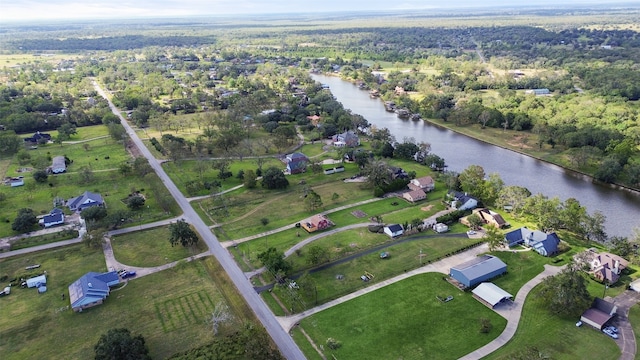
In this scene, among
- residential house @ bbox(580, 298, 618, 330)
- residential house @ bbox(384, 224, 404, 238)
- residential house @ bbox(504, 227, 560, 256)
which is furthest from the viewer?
residential house @ bbox(384, 224, 404, 238)

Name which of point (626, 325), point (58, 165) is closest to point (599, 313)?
point (626, 325)

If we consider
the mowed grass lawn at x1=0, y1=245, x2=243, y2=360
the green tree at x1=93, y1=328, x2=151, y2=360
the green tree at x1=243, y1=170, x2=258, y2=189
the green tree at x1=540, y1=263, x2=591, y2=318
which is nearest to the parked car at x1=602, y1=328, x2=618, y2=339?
the green tree at x1=540, y1=263, x2=591, y2=318

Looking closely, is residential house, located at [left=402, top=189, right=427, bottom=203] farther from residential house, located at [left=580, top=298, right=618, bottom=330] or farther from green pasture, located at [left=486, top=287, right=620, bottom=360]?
residential house, located at [left=580, top=298, right=618, bottom=330]

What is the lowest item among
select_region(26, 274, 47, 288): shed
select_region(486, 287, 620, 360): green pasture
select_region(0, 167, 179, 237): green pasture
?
select_region(0, 167, 179, 237): green pasture

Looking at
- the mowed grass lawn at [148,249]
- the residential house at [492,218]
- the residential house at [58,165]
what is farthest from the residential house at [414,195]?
the residential house at [58,165]

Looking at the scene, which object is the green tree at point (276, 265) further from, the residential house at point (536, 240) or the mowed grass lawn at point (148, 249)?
the residential house at point (536, 240)

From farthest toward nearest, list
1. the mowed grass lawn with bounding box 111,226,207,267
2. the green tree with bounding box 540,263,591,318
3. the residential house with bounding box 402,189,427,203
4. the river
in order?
the residential house with bounding box 402,189,427,203 → the river → the mowed grass lawn with bounding box 111,226,207,267 → the green tree with bounding box 540,263,591,318

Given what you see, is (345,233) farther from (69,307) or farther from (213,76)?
(213,76)

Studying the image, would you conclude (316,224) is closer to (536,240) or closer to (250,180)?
(250,180)
